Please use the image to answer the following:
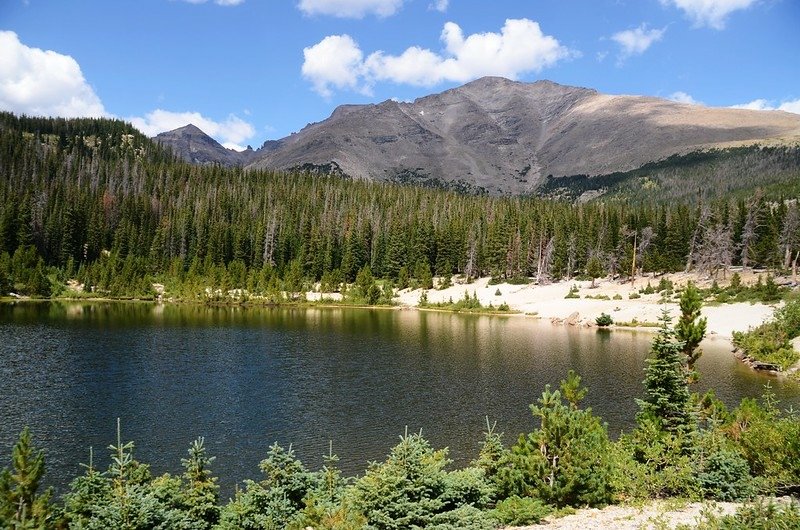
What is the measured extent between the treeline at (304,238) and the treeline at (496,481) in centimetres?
9569

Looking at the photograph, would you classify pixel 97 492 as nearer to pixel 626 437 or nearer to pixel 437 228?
pixel 626 437

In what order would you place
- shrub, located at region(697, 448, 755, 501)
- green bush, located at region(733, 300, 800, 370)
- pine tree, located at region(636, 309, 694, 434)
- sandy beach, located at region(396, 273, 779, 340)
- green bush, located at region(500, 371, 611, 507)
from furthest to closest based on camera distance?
sandy beach, located at region(396, 273, 779, 340), green bush, located at region(733, 300, 800, 370), pine tree, located at region(636, 309, 694, 434), shrub, located at region(697, 448, 755, 501), green bush, located at region(500, 371, 611, 507)

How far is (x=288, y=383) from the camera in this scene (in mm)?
42562

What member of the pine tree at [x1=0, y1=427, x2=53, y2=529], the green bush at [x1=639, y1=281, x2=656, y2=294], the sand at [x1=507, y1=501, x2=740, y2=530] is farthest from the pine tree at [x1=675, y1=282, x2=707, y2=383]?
the green bush at [x1=639, y1=281, x2=656, y2=294]

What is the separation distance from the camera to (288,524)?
14422 millimetres

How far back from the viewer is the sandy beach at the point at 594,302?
254ft

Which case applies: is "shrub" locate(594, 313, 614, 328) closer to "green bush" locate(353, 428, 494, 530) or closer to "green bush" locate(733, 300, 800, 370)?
"green bush" locate(733, 300, 800, 370)

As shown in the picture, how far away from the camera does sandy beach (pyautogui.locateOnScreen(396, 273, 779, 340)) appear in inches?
3044

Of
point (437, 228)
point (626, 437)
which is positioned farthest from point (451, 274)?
point (626, 437)

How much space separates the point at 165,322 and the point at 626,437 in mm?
72377

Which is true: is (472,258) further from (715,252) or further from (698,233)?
(698,233)

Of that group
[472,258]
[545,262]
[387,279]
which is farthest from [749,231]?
[387,279]

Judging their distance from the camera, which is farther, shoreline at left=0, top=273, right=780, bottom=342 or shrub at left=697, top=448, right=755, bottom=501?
shoreline at left=0, top=273, right=780, bottom=342

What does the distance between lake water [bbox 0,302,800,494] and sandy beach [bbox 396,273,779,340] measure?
9737mm
